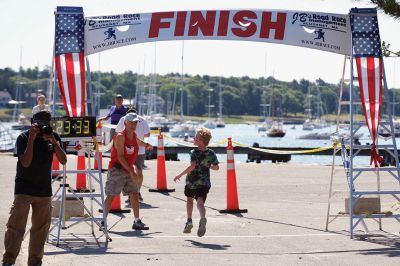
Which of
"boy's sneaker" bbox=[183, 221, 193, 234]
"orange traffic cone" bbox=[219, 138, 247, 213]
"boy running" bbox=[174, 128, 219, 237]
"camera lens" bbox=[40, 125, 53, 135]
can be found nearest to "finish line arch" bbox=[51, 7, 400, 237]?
"boy running" bbox=[174, 128, 219, 237]

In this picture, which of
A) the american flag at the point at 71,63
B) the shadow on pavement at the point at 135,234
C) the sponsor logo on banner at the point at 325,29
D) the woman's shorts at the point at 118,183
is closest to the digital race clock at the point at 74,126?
the american flag at the point at 71,63

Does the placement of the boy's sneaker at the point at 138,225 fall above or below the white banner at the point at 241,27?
below

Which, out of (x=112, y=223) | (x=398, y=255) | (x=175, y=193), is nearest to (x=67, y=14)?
(x=112, y=223)

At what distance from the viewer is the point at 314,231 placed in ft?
48.0

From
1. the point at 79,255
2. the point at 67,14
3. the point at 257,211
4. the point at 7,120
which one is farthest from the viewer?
the point at 7,120

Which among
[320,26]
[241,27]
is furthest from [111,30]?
[320,26]

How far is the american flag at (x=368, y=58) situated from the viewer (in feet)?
47.4

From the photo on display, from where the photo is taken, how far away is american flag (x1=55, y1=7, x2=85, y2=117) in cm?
1405

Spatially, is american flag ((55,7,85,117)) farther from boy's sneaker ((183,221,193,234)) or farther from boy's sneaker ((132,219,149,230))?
boy's sneaker ((183,221,193,234))

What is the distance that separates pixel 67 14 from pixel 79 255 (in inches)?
150

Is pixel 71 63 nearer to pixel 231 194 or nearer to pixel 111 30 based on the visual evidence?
pixel 111 30

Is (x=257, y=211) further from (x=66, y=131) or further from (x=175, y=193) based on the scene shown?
(x=66, y=131)

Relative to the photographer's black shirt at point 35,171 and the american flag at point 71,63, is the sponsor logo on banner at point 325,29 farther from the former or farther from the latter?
the photographer's black shirt at point 35,171

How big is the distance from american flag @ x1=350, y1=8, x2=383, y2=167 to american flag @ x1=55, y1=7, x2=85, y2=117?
4.09 meters
